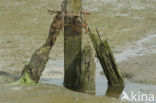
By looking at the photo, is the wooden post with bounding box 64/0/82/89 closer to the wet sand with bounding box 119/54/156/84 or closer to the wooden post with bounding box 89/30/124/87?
the wooden post with bounding box 89/30/124/87

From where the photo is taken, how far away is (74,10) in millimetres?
7336

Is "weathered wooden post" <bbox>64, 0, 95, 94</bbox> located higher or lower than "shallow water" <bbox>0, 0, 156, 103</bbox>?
higher

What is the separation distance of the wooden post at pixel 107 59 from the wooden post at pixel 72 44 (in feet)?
0.88

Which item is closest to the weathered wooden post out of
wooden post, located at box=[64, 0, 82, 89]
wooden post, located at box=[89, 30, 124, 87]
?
wooden post, located at box=[64, 0, 82, 89]

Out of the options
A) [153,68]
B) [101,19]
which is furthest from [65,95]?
[101,19]

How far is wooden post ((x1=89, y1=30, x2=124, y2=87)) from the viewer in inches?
293

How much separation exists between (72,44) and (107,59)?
64 centimetres

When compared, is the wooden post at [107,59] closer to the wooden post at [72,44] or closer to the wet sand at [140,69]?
the wooden post at [72,44]

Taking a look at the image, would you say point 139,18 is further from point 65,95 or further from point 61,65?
point 65,95

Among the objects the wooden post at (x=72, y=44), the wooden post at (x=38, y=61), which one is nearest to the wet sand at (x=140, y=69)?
the wooden post at (x=72, y=44)

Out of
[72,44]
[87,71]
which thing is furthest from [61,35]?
[87,71]

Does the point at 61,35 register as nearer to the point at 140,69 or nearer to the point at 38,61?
the point at 140,69

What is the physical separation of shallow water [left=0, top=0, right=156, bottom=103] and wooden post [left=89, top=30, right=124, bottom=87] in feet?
0.68

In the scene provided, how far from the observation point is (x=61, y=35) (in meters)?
12.5
